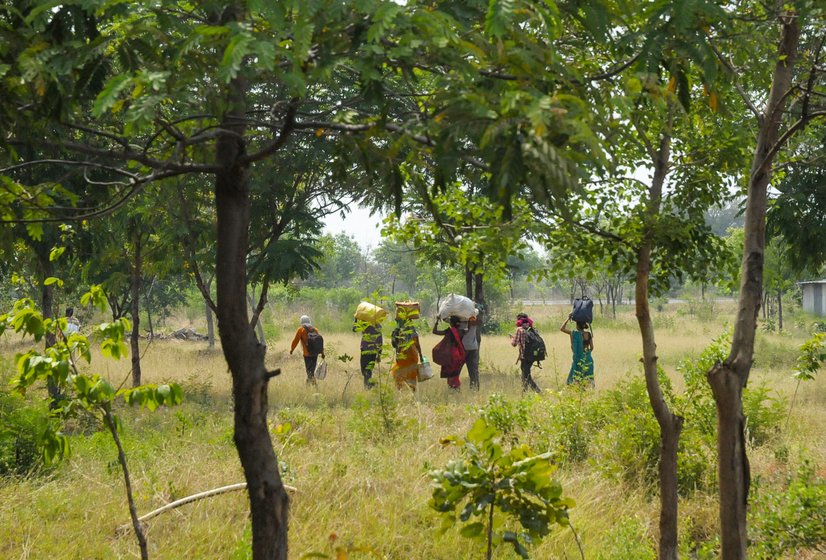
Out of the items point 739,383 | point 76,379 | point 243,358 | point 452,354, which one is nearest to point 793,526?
point 739,383

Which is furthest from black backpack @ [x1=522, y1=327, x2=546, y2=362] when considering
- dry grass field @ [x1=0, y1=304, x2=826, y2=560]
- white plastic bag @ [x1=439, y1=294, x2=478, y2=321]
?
dry grass field @ [x1=0, y1=304, x2=826, y2=560]

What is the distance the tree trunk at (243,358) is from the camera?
2918mm

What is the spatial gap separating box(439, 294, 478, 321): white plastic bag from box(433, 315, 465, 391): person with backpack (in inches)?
4.5

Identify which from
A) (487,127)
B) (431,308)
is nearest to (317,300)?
(431,308)

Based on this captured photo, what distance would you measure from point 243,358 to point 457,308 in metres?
10.0

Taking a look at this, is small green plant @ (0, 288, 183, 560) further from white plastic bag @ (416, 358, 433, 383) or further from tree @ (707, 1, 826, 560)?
white plastic bag @ (416, 358, 433, 383)

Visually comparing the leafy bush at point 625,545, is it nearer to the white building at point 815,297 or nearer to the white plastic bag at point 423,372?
the white plastic bag at point 423,372

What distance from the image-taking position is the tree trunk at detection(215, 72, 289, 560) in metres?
2.92

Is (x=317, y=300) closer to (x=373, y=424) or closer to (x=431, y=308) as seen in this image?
(x=431, y=308)

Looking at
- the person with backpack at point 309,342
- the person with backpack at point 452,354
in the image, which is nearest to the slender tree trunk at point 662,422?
the person with backpack at point 452,354

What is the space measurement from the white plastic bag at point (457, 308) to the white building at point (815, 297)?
30.6 meters

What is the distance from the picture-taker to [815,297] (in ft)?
129

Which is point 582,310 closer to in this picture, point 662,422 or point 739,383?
point 662,422

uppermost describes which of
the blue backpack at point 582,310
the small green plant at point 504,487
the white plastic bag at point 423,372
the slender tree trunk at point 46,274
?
the slender tree trunk at point 46,274
